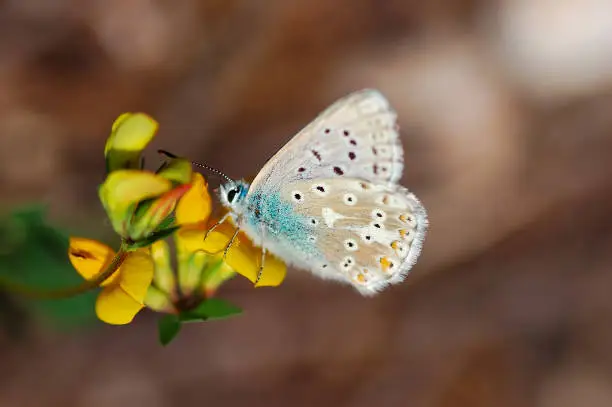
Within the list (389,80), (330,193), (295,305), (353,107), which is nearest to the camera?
(353,107)

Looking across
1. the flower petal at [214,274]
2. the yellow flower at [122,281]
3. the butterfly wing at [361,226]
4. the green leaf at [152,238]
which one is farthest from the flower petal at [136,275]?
the butterfly wing at [361,226]

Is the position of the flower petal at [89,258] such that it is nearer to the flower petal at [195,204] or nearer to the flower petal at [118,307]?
the flower petal at [118,307]

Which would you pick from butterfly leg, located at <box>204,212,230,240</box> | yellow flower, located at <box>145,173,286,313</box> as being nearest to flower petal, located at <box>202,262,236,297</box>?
yellow flower, located at <box>145,173,286,313</box>

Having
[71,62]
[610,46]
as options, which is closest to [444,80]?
[610,46]

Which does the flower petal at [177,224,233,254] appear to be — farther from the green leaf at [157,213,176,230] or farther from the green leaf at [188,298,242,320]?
the green leaf at [188,298,242,320]

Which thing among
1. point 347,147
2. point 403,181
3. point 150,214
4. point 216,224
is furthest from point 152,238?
point 403,181

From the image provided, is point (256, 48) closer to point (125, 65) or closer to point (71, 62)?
point (125, 65)

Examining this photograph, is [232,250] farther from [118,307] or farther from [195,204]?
[118,307]
